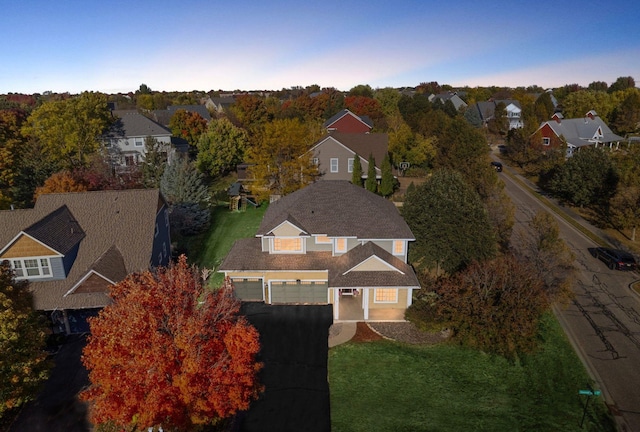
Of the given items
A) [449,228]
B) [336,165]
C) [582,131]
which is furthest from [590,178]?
[582,131]

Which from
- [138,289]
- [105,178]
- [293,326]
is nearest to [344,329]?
[293,326]

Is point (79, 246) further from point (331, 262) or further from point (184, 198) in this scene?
point (331, 262)

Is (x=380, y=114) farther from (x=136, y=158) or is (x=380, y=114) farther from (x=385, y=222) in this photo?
(x=385, y=222)

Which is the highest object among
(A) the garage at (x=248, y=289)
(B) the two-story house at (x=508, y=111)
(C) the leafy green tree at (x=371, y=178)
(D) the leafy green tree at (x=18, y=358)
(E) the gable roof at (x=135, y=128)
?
(B) the two-story house at (x=508, y=111)

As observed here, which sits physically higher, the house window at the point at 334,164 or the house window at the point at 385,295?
the house window at the point at 334,164

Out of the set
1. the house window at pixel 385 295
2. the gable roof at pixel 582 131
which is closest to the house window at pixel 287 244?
the house window at pixel 385 295

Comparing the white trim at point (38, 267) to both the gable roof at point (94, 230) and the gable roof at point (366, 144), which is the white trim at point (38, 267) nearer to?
the gable roof at point (94, 230)

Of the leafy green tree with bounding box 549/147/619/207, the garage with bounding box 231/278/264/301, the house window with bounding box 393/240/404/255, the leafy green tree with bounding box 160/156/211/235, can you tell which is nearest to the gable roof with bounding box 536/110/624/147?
the leafy green tree with bounding box 549/147/619/207
